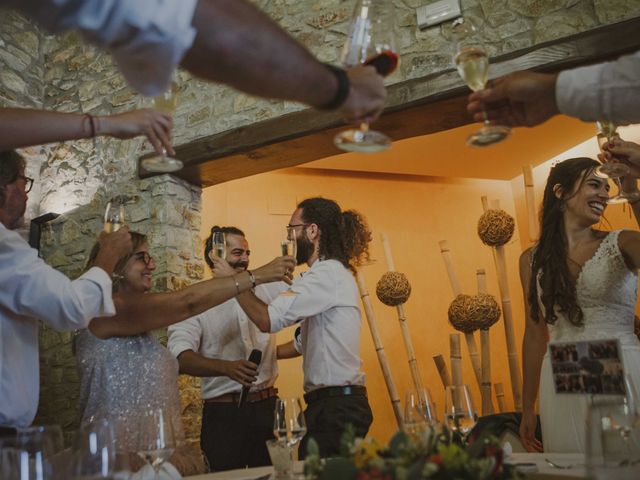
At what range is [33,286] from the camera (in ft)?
6.09

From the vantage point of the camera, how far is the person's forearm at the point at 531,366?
9.09 ft

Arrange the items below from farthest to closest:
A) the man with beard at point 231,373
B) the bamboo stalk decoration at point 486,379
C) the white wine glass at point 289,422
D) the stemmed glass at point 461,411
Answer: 1. the bamboo stalk decoration at point 486,379
2. the man with beard at point 231,373
3. the stemmed glass at point 461,411
4. the white wine glass at point 289,422

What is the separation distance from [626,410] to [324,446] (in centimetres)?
187

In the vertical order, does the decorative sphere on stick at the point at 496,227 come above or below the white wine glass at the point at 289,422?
above

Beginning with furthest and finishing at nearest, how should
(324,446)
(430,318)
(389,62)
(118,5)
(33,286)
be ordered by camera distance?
(430,318)
(324,446)
(33,286)
(389,62)
(118,5)

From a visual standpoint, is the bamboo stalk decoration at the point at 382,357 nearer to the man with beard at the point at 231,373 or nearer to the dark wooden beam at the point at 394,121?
the man with beard at the point at 231,373

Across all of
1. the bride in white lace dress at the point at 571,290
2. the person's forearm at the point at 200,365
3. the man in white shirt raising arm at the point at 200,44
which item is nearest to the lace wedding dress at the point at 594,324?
the bride in white lace dress at the point at 571,290

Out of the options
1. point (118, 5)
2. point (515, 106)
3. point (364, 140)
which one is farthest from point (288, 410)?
point (118, 5)

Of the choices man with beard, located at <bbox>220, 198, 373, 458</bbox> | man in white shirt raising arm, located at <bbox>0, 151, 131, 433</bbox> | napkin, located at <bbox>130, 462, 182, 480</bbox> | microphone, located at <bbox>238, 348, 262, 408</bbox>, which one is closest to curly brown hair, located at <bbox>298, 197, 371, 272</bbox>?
man with beard, located at <bbox>220, 198, 373, 458</bbox>

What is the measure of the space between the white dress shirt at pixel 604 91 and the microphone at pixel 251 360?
2029mm

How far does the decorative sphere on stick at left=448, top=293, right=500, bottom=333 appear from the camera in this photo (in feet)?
12.6

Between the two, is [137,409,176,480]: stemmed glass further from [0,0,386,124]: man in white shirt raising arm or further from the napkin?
[0,0,386,124]: man in white shirt raising arm

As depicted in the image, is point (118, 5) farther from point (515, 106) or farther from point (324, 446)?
point (324, 446)

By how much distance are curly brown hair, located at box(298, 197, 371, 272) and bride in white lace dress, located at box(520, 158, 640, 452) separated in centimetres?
85
